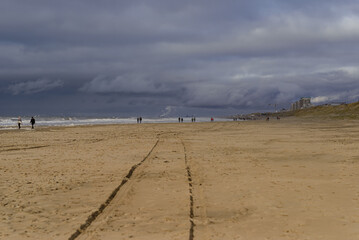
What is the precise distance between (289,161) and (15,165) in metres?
12.5

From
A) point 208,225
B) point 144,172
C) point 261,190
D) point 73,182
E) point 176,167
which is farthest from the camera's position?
point 176,167

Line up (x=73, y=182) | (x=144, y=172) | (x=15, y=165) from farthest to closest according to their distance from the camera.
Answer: (x=15, y=165)
(x=144, y=172)
(x=73, y=182)

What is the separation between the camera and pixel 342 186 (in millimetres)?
9953

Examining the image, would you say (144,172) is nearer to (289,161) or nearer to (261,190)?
(261,190)

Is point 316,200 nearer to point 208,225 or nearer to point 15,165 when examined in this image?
point 208,225

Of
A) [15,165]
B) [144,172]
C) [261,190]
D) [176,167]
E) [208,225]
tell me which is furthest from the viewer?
[15,165]

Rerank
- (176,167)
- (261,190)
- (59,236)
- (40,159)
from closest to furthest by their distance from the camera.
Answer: (59,236)
(261,190)
(176,167)
(40,159)

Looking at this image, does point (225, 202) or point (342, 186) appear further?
point (342, 186)

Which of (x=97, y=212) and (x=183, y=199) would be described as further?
(x=183, y=199)

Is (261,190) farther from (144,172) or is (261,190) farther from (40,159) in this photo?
(40,159)

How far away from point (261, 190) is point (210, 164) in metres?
4.89

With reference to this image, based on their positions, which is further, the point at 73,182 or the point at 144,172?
the point at 144,172

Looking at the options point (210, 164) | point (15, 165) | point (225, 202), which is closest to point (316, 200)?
point (225, 202)

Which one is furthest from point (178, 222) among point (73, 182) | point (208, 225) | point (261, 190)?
point (73, 182)
